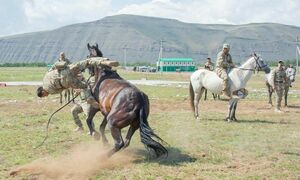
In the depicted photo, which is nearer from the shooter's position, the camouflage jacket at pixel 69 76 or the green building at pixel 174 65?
the camouflage jacket at pixel 69 76

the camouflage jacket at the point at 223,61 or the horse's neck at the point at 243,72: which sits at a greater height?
the camouflage jacket at the point at 223,61

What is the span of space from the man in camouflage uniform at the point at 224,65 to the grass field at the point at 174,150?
3.81ft

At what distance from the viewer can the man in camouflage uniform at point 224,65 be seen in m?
15.8

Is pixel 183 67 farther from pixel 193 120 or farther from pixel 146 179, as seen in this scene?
pixel 146 179

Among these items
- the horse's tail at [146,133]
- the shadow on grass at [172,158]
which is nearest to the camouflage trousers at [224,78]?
the shadow on grass at [172,158]

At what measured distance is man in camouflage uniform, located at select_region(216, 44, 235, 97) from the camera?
15828mm

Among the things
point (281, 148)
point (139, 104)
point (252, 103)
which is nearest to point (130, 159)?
point (139, 104)

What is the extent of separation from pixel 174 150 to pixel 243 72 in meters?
6.34

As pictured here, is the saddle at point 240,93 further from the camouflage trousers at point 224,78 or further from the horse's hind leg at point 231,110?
the horse's hind leg at point 231,110

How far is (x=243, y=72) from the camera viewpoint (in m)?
16.0

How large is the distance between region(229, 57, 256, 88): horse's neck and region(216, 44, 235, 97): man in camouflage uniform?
23 centimetres

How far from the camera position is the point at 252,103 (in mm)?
23484

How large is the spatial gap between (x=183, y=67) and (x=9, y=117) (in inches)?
3706

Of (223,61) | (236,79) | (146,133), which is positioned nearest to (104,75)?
(146,133)
